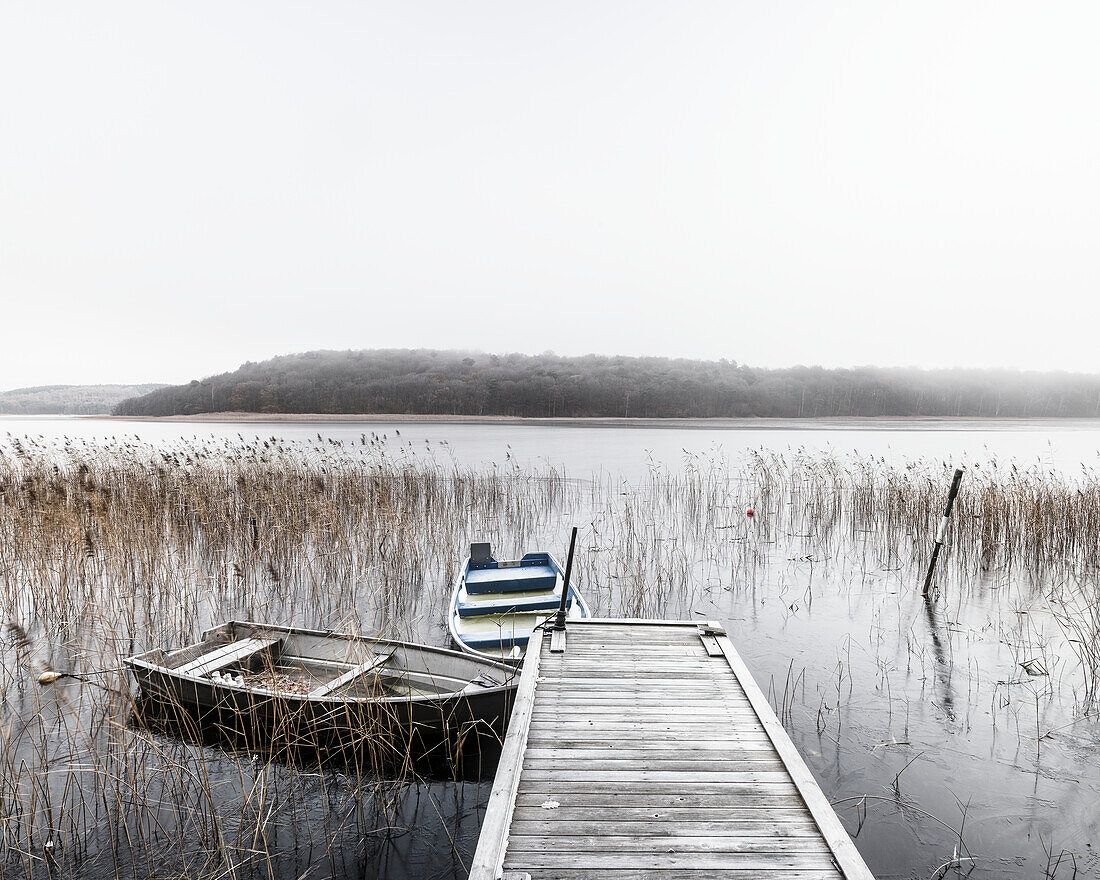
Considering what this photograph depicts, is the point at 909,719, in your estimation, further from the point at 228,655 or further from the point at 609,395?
the point at 609,395

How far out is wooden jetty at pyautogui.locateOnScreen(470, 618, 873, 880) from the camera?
272cm

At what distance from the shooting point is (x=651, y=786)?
331cm

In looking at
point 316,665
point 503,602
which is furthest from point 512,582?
point 316,665

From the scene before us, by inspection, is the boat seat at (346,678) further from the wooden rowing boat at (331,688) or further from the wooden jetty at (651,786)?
the wooden jetty at (651,786)

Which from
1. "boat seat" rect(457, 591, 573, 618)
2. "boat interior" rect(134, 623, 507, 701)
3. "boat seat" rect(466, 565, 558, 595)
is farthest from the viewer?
"boat seat" rect(466, 565, 558, 595)

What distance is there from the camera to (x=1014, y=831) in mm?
4352

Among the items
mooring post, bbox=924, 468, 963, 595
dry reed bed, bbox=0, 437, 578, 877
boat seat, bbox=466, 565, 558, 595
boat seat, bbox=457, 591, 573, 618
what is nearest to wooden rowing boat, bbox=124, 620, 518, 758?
dry reed bed, bbox=0, 437, 578, 877

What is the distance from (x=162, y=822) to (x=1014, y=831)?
627 centimetres

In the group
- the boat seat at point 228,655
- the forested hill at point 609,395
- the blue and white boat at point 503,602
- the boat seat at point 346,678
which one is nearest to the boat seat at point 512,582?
the blue and white boat at point 503,602

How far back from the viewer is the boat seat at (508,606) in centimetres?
721

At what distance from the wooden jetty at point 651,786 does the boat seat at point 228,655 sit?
9.51ft

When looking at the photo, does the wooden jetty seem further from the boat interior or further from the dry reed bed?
the dry reed bed

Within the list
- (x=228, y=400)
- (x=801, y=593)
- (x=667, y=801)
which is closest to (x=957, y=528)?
(x=801, y=593)

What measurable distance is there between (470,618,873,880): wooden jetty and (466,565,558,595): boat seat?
112 inches
